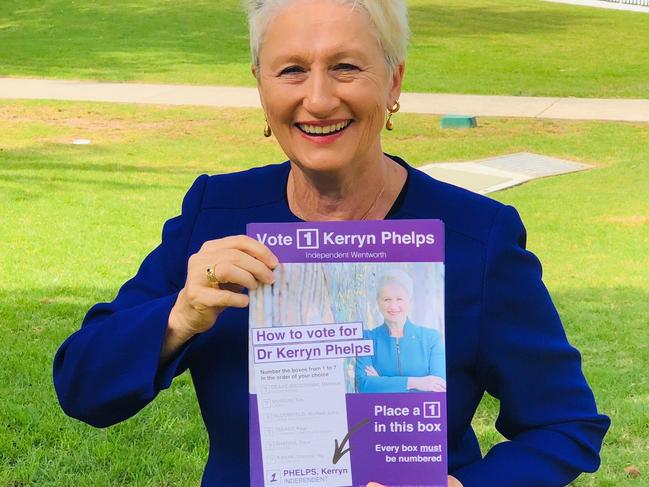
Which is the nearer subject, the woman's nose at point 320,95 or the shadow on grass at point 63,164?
the woman's nose at point 320,95

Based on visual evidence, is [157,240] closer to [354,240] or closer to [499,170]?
[499,170]

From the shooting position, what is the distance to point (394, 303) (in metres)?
1.87

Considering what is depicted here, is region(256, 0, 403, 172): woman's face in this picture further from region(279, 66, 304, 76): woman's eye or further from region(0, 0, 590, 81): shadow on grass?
region(0, 0, 590, 81): shadow on grass

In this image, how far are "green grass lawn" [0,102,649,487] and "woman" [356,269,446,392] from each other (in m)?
2.88

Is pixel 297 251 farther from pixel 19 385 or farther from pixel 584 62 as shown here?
pixel 584 62

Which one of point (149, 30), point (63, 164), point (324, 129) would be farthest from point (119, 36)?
A: point (324, 129)

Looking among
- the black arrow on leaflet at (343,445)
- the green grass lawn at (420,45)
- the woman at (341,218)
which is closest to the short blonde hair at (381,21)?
the woman at (341,218)

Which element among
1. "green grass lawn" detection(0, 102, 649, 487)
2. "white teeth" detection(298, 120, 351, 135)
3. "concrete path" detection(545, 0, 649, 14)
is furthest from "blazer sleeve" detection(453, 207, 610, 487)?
"concrete path" detection(545, 0, 649, 14)

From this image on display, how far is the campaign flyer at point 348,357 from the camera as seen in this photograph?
186 cm

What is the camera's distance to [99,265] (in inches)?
331

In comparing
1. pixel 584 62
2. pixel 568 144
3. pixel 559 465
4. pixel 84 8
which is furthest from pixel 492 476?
pixel 84 8

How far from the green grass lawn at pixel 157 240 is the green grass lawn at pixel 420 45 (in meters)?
4.37

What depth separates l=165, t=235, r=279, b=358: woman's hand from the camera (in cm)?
184

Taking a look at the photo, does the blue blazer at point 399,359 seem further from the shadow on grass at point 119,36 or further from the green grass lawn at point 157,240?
the shadow on grass at point 119,36
